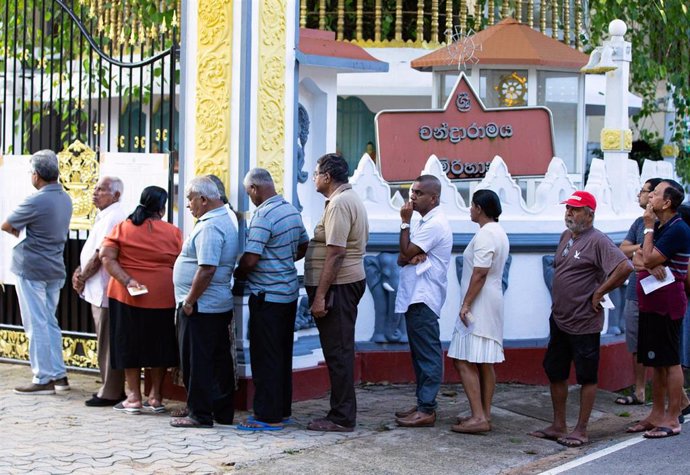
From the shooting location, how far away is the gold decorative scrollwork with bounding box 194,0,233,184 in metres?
8.02

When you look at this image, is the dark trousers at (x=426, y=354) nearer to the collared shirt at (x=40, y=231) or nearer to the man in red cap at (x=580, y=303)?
the man in red cap at (x=580, y=303)

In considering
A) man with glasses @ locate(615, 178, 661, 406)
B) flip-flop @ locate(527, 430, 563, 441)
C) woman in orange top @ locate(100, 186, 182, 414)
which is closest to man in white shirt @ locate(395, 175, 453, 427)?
flip-flop @ locate(527, 430, 563, 441)

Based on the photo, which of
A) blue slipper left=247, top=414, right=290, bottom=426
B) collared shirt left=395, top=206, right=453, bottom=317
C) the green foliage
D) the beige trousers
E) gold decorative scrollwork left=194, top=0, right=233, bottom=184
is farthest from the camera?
the green foliage

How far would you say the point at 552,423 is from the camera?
26.9ft

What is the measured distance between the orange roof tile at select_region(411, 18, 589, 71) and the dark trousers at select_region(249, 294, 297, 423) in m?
5.38

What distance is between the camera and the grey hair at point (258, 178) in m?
7.48

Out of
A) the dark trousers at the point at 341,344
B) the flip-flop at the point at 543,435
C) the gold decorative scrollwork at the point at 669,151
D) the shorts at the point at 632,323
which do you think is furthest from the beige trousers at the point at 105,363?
the gold decorative scrollwork at the point at 669,151

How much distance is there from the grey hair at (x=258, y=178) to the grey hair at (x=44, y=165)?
1746 millimetres

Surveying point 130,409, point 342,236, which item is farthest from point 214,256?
point 130,409

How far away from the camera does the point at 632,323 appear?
29.0ft

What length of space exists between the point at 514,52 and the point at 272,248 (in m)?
5.61

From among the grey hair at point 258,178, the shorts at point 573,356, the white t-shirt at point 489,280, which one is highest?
the grey hair at point 258,178

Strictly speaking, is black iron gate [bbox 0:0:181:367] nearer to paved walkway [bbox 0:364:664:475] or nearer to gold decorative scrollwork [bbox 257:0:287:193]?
gold decorative scrollwork [bbox 257:0:287:193]

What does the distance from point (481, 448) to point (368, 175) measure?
2.66m
